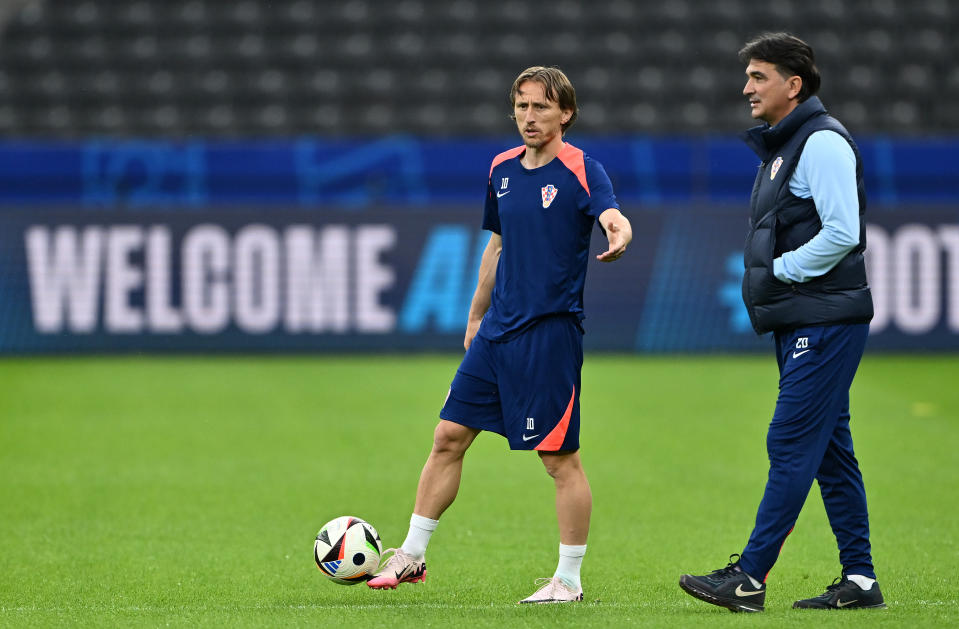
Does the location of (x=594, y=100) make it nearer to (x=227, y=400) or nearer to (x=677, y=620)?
(x=227, y=400)

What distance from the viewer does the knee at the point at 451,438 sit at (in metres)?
5.77

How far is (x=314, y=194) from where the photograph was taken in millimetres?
17516

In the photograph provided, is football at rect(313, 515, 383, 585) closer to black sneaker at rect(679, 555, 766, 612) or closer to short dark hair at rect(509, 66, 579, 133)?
black sneaker at rect(679, 555, 766, 612)

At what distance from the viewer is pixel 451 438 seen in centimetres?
578

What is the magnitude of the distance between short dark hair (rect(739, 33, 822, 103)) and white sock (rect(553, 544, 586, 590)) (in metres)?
2.04

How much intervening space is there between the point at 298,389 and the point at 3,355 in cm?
481

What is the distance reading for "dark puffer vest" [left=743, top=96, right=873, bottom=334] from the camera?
532 centimetres

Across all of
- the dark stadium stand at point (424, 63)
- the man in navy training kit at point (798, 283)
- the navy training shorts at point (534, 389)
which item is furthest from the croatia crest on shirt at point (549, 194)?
the dark stadium stand at point (424, 63)

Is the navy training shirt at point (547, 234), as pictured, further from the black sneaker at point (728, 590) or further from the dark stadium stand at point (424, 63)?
the dark stadium stand at point (424, 63)

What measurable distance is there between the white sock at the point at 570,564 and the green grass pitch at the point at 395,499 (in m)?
0.19

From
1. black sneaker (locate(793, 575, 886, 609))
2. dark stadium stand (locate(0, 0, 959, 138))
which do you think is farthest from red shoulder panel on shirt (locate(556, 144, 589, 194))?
dark stadium stand (locate(0, 0, 959, 138))

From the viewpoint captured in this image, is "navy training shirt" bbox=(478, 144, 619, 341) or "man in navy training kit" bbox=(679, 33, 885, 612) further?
"navy training shirt" bbox=(478, 144, 619, 341)

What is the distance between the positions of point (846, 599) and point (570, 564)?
1114mm

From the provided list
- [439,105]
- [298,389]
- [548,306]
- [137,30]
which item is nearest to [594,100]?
[439,105]
